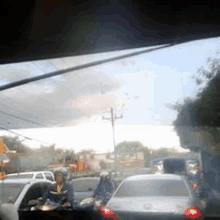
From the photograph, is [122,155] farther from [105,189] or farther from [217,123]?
[217,123]

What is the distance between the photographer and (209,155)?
2551 mm

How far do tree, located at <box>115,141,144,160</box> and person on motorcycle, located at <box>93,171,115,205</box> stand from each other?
12.3 inches

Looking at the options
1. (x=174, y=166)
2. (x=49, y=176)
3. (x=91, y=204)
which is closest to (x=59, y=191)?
(x=49, y=176)

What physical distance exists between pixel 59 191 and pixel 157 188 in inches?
45.0

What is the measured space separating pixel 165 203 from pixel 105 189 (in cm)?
66

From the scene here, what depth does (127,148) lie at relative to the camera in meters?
2.67

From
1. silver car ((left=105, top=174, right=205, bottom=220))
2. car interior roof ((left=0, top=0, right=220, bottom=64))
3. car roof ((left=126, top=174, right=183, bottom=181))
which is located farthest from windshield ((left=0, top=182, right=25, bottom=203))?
car interior roof ((left=0, top=0, right=220, bottom=64))

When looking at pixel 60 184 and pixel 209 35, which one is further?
pixel 209 35

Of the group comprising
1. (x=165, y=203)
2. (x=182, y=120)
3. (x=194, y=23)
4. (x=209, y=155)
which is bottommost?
(x=165, y=203)

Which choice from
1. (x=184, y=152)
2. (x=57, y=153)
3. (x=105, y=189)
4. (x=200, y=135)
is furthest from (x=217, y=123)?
(x=57, y=153)

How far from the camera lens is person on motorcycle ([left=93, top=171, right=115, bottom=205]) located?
2.79m

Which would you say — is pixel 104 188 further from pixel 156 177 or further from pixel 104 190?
pixel 156 177

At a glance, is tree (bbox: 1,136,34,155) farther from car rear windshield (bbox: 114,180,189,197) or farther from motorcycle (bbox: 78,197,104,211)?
car rear windshield (bbox: 114,180,189,197)

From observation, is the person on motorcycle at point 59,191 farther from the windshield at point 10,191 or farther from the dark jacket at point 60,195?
the windshield at point 10,191
